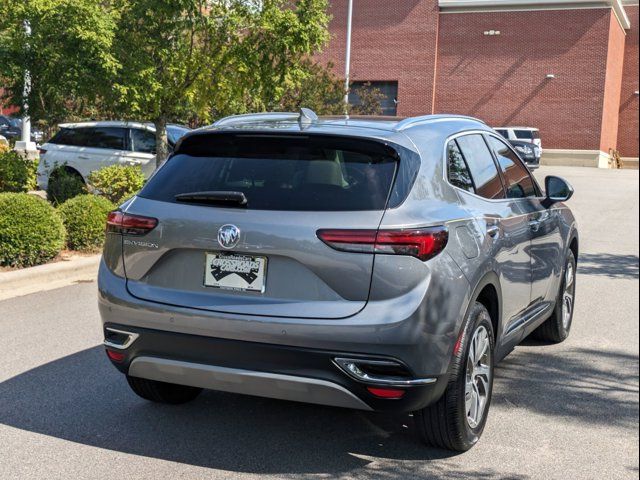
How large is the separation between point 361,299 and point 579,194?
2149 centimetres

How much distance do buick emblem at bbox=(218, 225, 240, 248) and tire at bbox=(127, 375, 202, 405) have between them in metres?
1.31

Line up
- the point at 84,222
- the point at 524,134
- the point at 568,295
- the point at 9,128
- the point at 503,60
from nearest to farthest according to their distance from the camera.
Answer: the point at 568,295, the point at 84,222, the point at 9,128, the point at 524,134, the point at 503,60

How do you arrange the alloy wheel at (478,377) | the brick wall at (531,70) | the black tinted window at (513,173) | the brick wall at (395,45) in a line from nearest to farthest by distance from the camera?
the alloy wheel at (478,377) → the black tinted window at (513,173) → the brick wall at (531,70) → the brick wall at (395,45)

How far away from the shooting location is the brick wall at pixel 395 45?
155 ft

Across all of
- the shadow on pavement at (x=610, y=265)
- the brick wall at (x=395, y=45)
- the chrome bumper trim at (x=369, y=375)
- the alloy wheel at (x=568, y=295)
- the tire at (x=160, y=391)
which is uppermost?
the brick wall at (x=395, y=45)

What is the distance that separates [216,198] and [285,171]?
1.25ft

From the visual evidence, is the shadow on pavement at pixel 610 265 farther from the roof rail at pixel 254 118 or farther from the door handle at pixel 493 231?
the roof rail at pixel 254 118

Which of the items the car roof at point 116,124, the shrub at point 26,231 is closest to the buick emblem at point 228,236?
the shrub at point 26,231

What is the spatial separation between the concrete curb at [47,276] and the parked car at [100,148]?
270 inches

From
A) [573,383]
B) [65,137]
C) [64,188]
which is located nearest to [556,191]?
[573,383]

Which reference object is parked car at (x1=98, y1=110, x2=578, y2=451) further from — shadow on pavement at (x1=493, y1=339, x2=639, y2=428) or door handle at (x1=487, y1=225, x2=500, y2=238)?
shadow on pavement at (x1=493, y1=339, x2=639, y2=428)

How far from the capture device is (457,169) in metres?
4.64

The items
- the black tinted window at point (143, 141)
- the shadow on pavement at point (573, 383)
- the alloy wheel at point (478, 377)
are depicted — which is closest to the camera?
the alloy wheel at point (478, 377)

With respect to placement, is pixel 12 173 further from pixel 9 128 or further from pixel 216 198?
pixel 9 128
